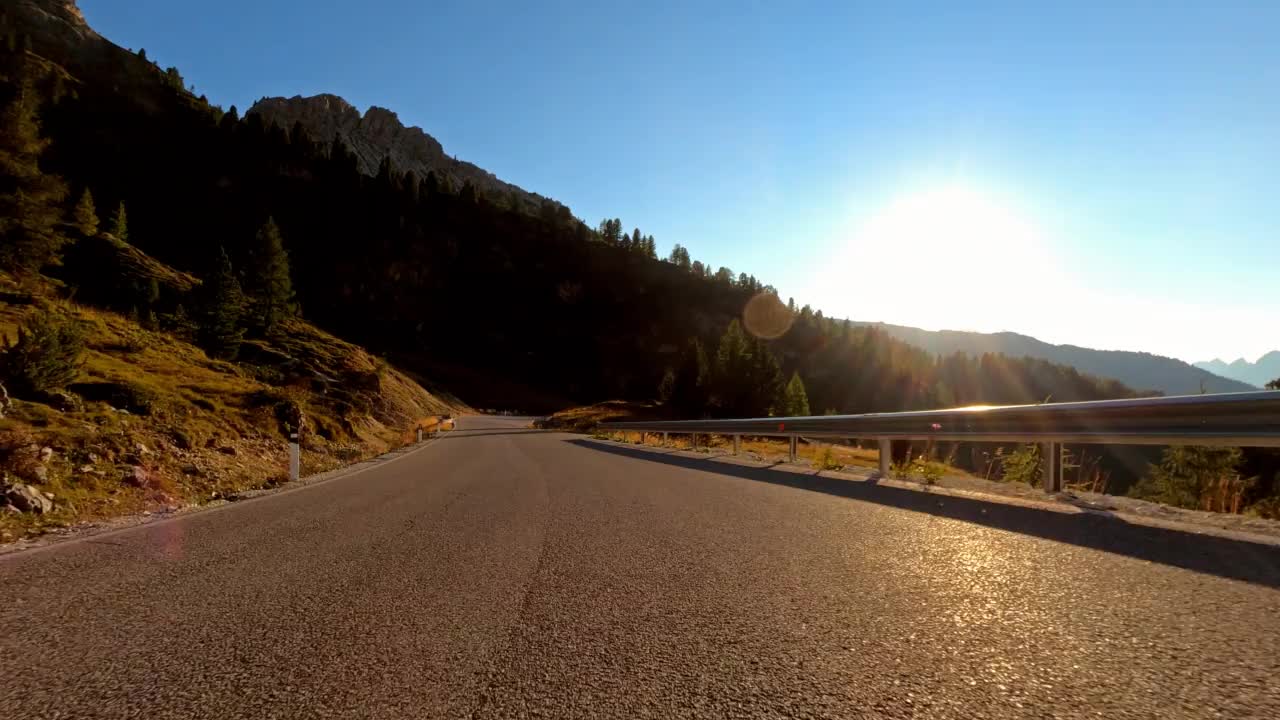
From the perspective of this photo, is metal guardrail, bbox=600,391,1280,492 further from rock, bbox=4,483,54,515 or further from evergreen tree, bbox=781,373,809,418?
evergreen tree, bbox=781,373,809,418

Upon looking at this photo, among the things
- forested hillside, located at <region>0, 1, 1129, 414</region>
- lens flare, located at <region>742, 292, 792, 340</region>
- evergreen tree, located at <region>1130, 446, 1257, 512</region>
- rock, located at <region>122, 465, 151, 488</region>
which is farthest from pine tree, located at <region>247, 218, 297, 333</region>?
lens flare, located at <region>742, 292, 792, 340</region>

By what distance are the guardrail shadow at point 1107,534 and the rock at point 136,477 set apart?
9.37 metres

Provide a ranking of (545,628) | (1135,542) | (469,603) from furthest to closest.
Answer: (1135,542), (469,603), (545,628)

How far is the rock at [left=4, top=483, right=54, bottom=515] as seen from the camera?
6.23m

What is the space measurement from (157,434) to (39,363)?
7.29 feet

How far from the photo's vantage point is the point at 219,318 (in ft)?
94.4

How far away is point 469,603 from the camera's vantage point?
3062 millimetres

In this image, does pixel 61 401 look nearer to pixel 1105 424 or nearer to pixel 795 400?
pixel 1105 424

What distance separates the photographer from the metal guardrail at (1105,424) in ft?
15.0

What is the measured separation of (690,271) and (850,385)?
2434 inches

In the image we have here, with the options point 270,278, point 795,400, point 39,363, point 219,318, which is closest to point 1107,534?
point 39,363

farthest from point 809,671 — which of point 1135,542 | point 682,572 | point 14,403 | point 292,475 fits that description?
point 14,403

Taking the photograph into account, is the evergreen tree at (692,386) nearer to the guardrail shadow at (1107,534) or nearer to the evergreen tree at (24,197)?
the evergreen tree at (24,197)

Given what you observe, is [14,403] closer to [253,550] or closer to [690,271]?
[253,550]
